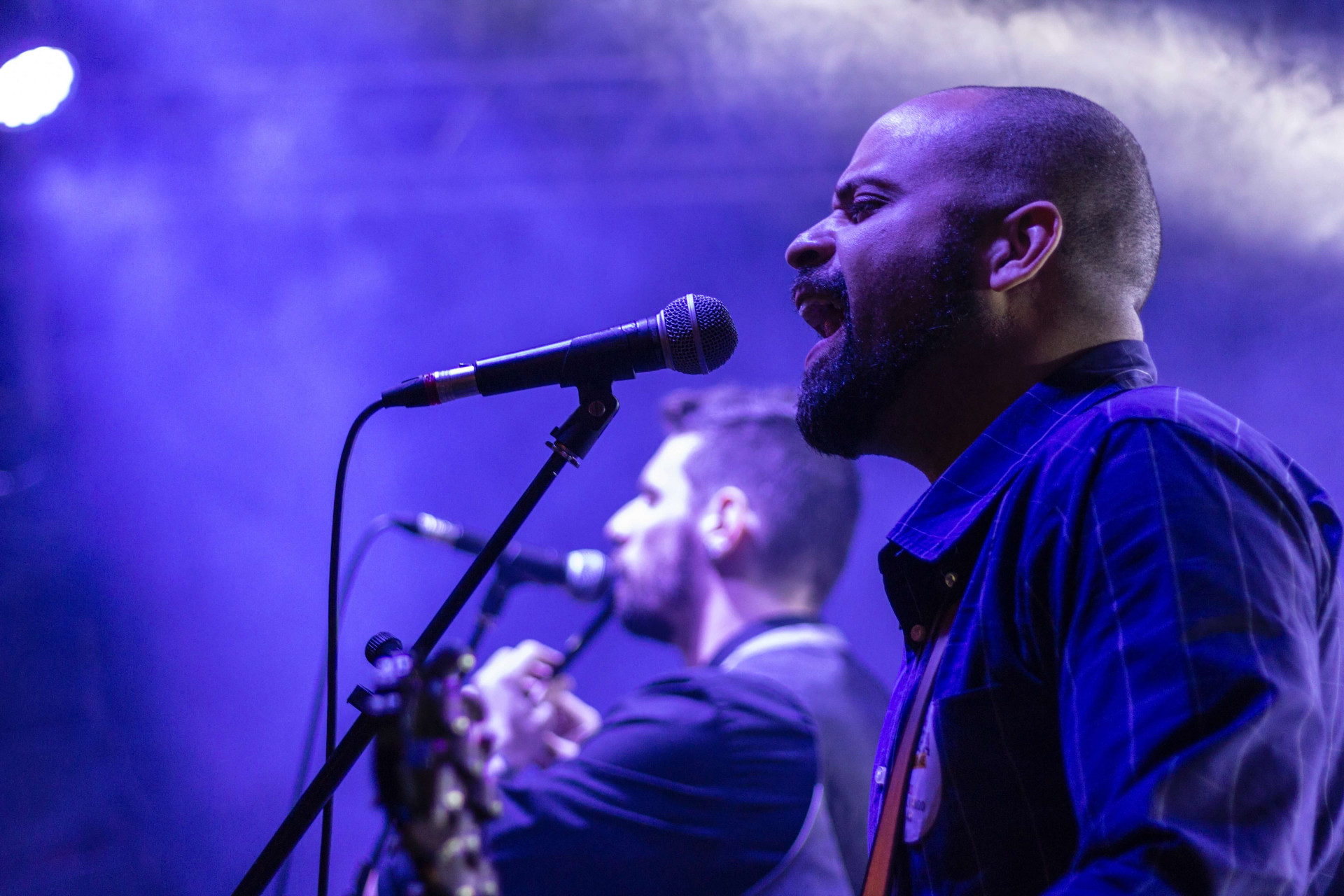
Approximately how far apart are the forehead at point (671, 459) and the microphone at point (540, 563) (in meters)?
0.38

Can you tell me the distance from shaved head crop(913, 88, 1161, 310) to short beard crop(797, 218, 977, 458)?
0.11m

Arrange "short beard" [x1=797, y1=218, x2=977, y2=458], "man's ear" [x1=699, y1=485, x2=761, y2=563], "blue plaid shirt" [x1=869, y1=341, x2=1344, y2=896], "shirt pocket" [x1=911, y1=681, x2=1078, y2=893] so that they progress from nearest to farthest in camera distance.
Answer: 1. "blue plaid shirt" [x1=869, y1=341, x2=1344, y2=896]
2. "shirt pocket" [x1=911, y1=681, x2=1078, y2=893]
3. "short beard" [x1=797, y1=218, x2=977, y2=458]
4. "man's ear" [x1=699, y1=485, x2=761, y2=563]

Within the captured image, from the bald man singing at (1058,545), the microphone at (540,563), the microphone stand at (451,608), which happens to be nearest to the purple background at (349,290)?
the microphone at (540,563)

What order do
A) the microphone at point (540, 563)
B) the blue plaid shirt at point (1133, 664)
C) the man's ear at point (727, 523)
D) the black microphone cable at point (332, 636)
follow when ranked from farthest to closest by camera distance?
the man's ear at point (727, 523) < the microphone at point (540, 563) < the black microphone cable at point (332, 636) < the blue plaid shirt at point (1133, 664)

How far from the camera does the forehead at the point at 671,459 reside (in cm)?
377

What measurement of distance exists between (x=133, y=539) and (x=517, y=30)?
271cm

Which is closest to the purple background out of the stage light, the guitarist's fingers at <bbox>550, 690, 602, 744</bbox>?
the stage light

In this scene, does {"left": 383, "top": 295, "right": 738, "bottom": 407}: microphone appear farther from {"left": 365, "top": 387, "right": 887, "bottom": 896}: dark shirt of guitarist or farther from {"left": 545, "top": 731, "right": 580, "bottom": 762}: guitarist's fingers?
{"left": 545, "top": 731, "right": 580, "bottom": 762}: guitarist's fingers

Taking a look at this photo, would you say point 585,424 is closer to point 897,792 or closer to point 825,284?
point 825,284

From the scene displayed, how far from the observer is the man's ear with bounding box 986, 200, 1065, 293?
1609 mm

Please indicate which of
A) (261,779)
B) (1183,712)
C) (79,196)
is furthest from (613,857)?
(79,196)

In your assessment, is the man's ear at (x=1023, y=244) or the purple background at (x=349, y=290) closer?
the man's ear at (x=1023, y=244)

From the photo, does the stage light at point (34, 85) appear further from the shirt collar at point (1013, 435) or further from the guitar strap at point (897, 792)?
the guitar strap at point (897, 792)

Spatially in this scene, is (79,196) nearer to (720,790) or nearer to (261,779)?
(261,779)
